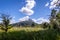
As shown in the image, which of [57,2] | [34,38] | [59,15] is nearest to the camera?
[34,38]

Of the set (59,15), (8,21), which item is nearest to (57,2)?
(8,21)

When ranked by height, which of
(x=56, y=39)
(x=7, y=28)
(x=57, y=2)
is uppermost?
(x=57, y=2)

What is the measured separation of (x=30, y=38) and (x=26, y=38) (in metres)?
0.23

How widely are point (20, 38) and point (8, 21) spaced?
22.0 ft

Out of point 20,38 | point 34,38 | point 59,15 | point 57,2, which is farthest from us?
point 59,15

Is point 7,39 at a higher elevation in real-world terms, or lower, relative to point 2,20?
lower

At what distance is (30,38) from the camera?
704cm

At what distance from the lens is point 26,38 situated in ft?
23.6

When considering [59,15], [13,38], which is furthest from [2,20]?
[59,15]

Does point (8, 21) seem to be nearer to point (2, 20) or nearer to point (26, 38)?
point (2, 20)

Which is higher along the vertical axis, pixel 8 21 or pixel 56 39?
pixel 8 21

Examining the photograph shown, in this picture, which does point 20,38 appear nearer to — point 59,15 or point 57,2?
point 57,2

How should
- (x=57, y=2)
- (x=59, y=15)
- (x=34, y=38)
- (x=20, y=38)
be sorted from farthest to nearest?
1. (x=59, y=15)
2. (x=57, y=2)
3. (x=20, y=38)
4. (x=34, y=38)

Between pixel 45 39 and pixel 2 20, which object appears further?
pixel 2 20
